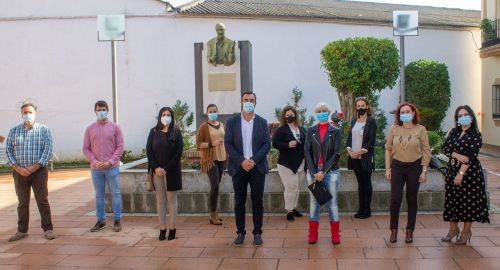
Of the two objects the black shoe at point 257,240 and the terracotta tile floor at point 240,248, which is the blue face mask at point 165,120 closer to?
the terracotta tile floor at point 240,248

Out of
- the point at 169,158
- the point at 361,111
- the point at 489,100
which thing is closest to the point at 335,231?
the point at 361,111

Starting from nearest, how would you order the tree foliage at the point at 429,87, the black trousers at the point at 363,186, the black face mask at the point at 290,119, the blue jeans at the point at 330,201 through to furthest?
the blue jeans at the point at 330,201 < the black face mask at the point at 290,119 < the black trousers at the point at 363,186 < the tree foliage at the point at 429,87

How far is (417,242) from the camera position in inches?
243

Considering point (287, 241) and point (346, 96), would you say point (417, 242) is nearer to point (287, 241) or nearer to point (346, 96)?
point (287, 241)

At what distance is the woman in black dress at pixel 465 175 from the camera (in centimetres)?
584

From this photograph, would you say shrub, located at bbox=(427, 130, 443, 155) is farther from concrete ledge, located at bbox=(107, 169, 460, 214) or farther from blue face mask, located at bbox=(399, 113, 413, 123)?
blue face mask, located at bbox=(399, 113, 413, 123)

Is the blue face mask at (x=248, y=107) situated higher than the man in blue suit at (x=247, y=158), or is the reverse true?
the blue face mask at (x=248, y=107)

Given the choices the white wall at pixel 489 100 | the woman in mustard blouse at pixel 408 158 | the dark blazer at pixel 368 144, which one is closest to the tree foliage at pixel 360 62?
the dark blazer at pixel 368 144

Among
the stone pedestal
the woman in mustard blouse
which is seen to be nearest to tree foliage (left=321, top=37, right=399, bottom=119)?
the stone pedestal

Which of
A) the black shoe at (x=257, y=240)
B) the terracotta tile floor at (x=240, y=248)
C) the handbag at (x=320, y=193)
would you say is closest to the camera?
the terracotta tile floor at (x=240, y=248)

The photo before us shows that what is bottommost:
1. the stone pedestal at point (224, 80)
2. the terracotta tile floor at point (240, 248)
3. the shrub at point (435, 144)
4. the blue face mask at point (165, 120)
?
the terracotta tile floor at point (240, 248)

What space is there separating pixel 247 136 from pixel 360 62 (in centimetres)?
752

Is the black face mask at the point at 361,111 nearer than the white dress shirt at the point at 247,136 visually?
No

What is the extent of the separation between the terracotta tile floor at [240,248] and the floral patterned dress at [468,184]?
14.4 inches
